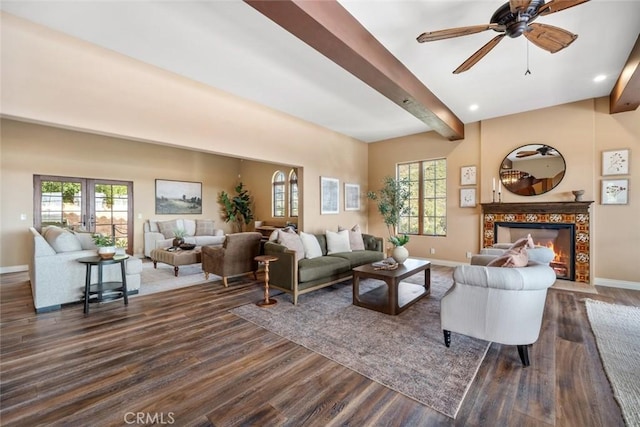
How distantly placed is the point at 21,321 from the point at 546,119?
27.3 ft

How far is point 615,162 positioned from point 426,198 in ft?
10.2

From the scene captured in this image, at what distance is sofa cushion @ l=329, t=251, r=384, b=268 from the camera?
4.56 meters

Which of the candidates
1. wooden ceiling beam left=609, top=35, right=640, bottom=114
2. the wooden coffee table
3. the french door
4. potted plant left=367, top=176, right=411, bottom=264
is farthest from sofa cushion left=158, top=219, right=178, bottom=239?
wooden ceiling beam left=609, top=35, right=640, bottom=114

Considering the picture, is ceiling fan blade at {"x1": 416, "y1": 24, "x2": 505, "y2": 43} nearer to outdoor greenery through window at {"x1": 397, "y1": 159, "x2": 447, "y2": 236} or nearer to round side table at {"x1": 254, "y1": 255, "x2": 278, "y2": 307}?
round side table at {"x1": 254, "y1": 255, "x2": 278, "y2": 307}

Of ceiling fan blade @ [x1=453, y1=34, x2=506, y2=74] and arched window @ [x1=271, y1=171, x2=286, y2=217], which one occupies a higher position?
ceiling fan blade @ [x1=453, y1=34, x2=506, y2=74]

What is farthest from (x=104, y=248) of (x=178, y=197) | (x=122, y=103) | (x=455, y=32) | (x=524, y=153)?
(x=524, y=153)

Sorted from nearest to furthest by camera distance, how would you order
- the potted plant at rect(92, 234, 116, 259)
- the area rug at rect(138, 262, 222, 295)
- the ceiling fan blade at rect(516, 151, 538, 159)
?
the potted plant at rect(92, 234, 116, 259) < the area rug at rect(138, 262, 222, 295) < the ceiling fan blade at rect(516, 151, 538, 159)

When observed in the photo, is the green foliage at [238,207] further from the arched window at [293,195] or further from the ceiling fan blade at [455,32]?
the ceiling fan blade at [455,32]

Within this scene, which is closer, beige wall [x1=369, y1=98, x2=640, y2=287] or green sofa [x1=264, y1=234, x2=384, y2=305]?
green sofa [x1=264, y1=234, x2=384, y2=305]

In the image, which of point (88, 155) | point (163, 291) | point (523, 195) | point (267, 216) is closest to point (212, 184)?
point (267, 216)

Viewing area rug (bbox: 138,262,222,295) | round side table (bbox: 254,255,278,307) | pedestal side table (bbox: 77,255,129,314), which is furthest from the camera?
area rug (bbox: 138,262,222,295)

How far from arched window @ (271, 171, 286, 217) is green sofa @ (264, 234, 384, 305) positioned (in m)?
4.29

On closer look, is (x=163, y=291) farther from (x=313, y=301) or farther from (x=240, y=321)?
(x=313, y=301)

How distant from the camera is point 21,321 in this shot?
10.1ft
